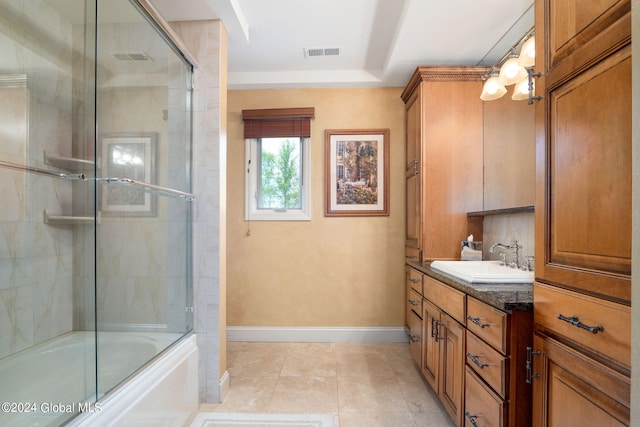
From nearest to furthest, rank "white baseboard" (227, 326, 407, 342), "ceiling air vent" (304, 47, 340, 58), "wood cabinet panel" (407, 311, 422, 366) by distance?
"wood cabinet panel" (407, 311, 422, 366)
"ceiling air vent" (304, 47, 340, 58)
"white baseboard" (227, 326, 407, 342)

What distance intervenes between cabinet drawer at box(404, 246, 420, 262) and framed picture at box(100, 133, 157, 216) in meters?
1.95

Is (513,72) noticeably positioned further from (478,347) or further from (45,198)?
(45,198)

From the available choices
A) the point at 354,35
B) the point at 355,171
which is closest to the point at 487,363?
the point at 355,171

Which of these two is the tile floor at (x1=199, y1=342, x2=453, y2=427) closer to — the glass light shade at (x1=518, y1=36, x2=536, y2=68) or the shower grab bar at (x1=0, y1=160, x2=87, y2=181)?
the shower grab bar at (x1=0, y1=160, x2=87, y2=181)

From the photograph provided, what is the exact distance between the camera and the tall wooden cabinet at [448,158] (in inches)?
97.0

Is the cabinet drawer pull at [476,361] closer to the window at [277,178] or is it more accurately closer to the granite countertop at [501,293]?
the granite countertop at [501,293]

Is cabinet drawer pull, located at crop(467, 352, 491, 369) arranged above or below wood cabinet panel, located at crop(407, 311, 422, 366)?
above

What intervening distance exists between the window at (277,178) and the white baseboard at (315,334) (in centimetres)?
106

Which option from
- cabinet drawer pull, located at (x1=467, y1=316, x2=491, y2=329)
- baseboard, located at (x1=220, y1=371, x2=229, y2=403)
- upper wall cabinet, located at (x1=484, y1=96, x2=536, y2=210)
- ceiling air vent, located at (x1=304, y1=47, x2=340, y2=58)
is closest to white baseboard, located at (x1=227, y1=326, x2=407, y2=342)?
baseboard, located at (x1=220, y1=371, x2=229, y2=403)

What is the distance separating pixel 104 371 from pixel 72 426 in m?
0.31

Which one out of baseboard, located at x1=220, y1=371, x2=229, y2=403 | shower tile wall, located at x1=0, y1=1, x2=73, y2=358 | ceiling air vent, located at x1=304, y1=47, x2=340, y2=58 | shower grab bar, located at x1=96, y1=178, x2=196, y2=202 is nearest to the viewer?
shower grab bar, located at x1=96, y1=178, x2=196, y2=202

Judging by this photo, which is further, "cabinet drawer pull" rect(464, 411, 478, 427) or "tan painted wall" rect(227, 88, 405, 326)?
"tan painted wall" rect(227, 88, 405, 326)

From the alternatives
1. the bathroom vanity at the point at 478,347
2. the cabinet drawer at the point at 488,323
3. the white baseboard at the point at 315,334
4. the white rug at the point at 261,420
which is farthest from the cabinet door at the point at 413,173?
the white rug at the point at 261,420

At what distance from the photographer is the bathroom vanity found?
115 centimetres
